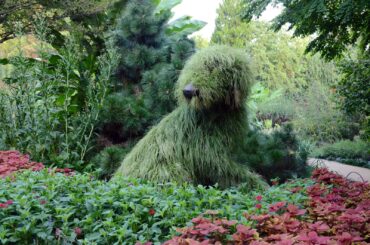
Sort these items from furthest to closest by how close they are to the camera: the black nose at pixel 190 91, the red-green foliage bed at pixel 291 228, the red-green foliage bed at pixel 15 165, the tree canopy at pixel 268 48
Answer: the tree canopy at pixel 268 48 < the red-green foliage bed at pixel 15 165 < the black nose at pixel 190 91 < the red-green foliage bed at pixel 291 228

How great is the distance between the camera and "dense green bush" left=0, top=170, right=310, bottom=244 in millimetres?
1908

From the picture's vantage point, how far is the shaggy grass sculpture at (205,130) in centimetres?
299

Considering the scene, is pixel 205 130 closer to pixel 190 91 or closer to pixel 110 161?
pixel 190 91

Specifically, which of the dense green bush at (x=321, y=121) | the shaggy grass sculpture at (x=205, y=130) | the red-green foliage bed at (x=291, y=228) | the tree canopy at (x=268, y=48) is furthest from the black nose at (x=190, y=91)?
the tree canopy at (x=268, y=48)

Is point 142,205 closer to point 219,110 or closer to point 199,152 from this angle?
point 199,152

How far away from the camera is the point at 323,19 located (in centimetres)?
259

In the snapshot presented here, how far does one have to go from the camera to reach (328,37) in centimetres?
286

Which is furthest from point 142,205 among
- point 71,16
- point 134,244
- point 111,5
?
point 71,16

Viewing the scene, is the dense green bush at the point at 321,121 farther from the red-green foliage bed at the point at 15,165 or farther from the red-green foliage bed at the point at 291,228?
the red-green foliage bed at the point at 291,228

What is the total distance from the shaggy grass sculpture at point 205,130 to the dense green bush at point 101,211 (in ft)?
2.12

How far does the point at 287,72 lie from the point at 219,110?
21.3 metres

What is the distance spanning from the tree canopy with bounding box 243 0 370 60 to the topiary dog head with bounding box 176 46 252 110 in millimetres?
419

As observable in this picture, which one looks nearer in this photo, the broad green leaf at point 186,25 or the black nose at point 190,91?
the black nose at point 190,91

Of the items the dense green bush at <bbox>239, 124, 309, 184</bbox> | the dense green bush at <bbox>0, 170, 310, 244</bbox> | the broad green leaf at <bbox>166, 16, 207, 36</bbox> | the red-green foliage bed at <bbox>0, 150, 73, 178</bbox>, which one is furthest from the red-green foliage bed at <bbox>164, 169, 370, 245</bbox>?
the broad green leaf at <bbox>166, 16, 207, 36</bbox>
